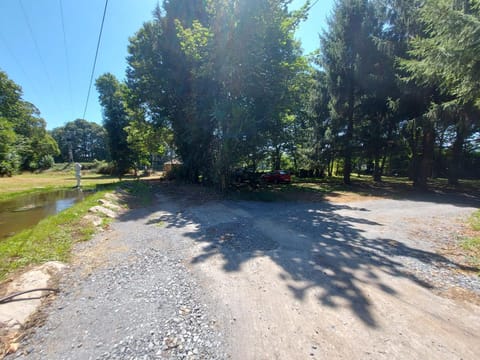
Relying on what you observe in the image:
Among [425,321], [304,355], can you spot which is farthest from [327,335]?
[425,321]

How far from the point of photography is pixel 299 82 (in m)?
10.5

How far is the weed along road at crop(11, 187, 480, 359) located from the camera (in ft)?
6.12

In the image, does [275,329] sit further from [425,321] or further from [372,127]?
[372,127]

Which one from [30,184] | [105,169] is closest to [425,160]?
[30,184]

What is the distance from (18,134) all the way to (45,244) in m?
24.6

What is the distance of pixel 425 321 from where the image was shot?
217 cm

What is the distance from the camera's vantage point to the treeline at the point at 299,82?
22.8 feet

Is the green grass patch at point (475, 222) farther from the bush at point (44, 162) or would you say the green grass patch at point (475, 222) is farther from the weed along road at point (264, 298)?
the bush at point (44, 162)

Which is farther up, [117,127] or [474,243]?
[117,127]

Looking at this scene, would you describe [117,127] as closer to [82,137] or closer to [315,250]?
[315,250]

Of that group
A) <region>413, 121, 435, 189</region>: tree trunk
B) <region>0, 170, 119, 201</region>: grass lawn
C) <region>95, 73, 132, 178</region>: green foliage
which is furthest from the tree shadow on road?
<region>95, 73, 132, 178</region>: green foliage

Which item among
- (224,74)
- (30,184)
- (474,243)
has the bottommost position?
(30,184)

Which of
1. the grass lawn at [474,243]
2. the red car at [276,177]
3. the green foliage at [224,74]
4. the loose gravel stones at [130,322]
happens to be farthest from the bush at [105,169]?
the grass lawn at [474,243]

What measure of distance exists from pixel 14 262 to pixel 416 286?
6323 mm
